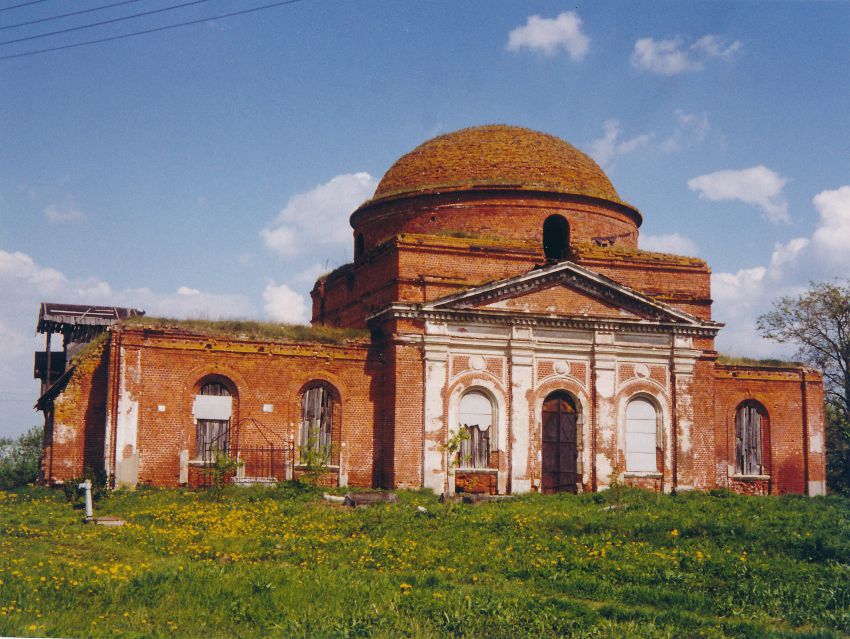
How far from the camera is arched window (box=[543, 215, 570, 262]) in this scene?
2847 centimetres

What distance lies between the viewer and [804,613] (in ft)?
37.4

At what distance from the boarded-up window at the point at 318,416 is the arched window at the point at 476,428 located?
3.43 metres

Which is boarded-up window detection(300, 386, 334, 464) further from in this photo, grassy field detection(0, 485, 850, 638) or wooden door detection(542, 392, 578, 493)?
wooden door detection(542, 392, 578, 493)

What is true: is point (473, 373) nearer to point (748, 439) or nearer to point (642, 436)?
point (642, 436)

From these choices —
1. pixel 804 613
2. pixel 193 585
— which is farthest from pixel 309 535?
pixel 804 613

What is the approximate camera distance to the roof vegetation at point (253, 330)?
2328cm

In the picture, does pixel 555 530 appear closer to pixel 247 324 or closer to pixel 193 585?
pixel 193 585

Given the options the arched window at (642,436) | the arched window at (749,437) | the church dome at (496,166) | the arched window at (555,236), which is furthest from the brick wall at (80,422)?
the arched window at (749,437)

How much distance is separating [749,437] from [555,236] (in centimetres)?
839

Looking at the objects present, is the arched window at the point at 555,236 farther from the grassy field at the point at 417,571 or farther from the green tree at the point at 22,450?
the green tree at the point at 22,450

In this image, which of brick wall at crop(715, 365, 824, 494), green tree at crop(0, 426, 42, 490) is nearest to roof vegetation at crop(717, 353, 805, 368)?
brick wall at crop(715, 365, 824, 494)

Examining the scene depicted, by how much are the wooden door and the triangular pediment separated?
7.98ft

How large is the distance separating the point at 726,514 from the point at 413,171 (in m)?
14.9

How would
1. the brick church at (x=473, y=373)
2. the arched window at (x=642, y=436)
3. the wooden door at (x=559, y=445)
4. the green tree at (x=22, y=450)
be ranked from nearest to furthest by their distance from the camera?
1. the brick church at (x=473, y=373)
2. the wooden door at (x=559, y=445)
3. the arched window at (x=642, y=436)
4. the green tree at (x=22, y=450)
